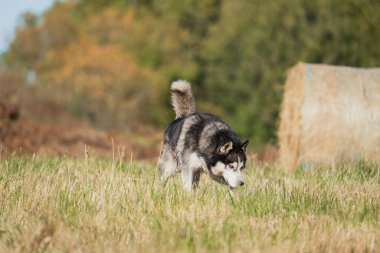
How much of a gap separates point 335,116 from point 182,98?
3.68 meters

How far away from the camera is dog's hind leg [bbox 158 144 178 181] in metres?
8.79

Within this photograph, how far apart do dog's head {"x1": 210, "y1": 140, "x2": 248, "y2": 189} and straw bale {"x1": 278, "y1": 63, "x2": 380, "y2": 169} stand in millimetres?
3789

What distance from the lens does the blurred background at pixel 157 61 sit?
28.6 m

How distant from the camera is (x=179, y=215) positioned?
19.4 ft

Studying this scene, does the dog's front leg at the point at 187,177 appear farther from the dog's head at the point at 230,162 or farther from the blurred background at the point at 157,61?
the blurred background at the point at 157,61

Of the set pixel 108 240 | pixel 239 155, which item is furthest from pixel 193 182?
pixel 108 240

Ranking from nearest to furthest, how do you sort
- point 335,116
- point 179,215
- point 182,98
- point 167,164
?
1. point 179,215
2. point 167,164
3. point 182,98
4. point 335,116

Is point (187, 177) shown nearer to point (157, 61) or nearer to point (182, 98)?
point (182, 98)

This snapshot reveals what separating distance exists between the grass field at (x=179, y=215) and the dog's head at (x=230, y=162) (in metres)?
0.17

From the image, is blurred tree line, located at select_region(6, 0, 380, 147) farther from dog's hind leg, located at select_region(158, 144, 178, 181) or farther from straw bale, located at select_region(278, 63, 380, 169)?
dog's hind leg, located at select_region(158, 144, 178, 181)

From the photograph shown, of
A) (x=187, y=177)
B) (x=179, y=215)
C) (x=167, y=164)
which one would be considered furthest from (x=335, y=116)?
(x=179, y=215)

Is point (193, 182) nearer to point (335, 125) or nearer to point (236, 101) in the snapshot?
point (335, 125)

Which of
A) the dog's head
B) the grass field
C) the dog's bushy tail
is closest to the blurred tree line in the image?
the dog's bushy tail

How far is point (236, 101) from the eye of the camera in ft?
138
